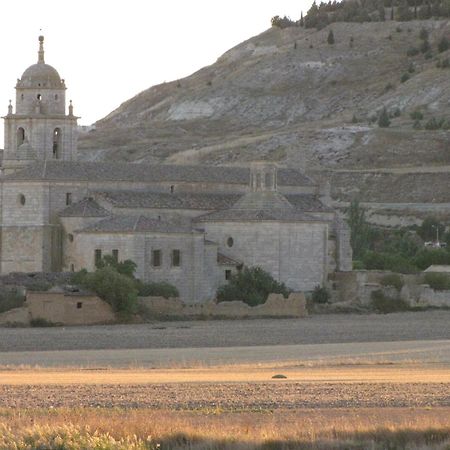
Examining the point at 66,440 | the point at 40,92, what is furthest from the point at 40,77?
the point at 66,440

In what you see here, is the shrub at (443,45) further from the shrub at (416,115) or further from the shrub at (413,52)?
→ the shrub at (416,115)

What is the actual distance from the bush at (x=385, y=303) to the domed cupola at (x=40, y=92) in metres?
15.0

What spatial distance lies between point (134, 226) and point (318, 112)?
100 meters

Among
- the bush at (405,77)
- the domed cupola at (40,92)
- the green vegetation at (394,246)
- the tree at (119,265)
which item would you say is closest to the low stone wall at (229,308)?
the tree at (119,265)

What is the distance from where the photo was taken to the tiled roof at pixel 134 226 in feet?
216

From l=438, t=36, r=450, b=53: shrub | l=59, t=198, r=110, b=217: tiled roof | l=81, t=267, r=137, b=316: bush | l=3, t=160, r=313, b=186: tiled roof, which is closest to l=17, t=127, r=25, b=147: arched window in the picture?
l=3, t=160, r=313, b=186: tiled roof

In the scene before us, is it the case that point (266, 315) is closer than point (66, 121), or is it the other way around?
point (266, 315)

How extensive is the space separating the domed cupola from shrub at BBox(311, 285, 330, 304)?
1342 centimetres

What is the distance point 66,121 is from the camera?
76.1 meters

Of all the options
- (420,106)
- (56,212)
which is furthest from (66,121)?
(420,106)

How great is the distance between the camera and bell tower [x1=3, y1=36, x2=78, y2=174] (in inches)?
2982

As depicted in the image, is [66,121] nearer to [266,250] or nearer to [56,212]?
[56,212]

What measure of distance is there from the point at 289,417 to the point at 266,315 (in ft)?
118

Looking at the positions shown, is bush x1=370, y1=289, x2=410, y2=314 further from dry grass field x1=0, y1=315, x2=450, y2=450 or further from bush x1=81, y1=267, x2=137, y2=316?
dry grass field x1=0, y1=315, x2=450, y2=450
